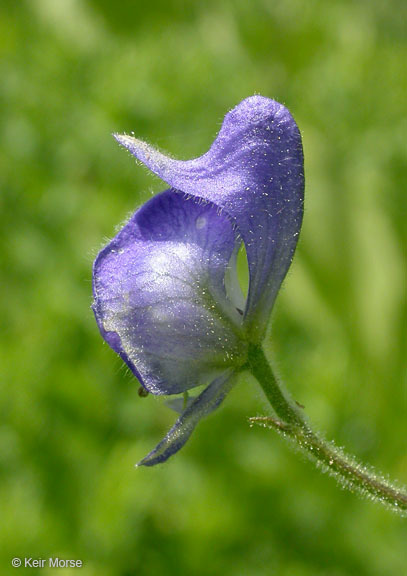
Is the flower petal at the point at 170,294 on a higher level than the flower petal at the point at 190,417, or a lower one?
higher

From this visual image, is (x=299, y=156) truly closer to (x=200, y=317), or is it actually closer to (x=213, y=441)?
(x=200, y=317)

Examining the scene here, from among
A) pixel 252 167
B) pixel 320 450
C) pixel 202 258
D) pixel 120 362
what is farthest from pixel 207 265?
pixel 120 362

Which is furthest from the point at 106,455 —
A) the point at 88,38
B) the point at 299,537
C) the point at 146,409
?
the point at 88,38

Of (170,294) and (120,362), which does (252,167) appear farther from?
(120,362)

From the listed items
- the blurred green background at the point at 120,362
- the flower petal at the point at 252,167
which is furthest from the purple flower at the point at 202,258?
the blurred green background at the point at 120,362

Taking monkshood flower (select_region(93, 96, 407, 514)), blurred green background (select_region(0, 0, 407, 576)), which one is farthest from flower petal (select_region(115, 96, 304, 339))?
blurred green background (select_region(0, 0, 407, 576))

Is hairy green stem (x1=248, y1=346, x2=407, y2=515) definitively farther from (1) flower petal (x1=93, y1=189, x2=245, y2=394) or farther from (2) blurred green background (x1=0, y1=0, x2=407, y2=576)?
(2) blurred green background (x1=0, y1=0, x2=407, y2=576)

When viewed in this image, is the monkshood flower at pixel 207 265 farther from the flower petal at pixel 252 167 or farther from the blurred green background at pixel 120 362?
the blurred green background at pixel 120 362
